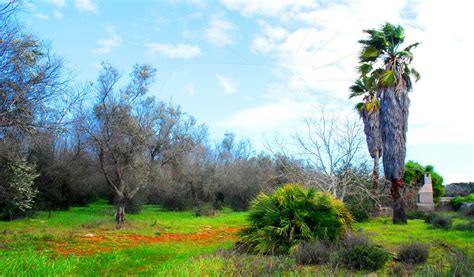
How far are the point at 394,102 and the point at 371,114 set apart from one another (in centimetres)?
436

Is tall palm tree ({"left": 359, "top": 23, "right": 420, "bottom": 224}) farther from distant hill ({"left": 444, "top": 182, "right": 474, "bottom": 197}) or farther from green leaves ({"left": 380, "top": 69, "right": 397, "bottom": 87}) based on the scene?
distant hill ({"left": 444, "top": 182, "right": 474, "bottom": 197})

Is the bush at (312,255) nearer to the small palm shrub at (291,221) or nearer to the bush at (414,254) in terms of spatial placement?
the small palm shrub at (291,221)

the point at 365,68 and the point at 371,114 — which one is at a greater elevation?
the point at 365,68

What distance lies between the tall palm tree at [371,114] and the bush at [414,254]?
50.3ft

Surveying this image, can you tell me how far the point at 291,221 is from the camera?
12625 mm

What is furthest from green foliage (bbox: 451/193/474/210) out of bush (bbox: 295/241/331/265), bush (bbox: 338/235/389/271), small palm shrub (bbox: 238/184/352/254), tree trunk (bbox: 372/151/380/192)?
bush (bbox: 295/241/331/265)

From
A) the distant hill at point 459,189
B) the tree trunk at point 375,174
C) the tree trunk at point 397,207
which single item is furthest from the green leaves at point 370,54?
the distant hill at point 459,189

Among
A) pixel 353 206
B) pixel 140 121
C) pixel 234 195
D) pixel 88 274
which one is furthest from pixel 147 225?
pixel 234 195

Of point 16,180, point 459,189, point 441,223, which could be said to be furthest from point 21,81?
point 459,189

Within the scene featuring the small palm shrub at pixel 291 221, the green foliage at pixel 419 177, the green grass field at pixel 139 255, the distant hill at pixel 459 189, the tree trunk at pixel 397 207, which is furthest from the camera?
the distant hill at pixel 459 189

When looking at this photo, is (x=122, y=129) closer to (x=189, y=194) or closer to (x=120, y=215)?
(x=120, y=215)

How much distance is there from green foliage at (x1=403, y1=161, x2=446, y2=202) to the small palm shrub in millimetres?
24681

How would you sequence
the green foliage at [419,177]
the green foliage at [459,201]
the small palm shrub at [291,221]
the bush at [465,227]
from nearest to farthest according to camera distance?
1. the small palm shrub at [291,221]
2. the bush at [465,227]
3. the green foliage at [459,201]
4. the green foliage at [419,177]

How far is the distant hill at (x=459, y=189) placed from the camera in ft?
136
